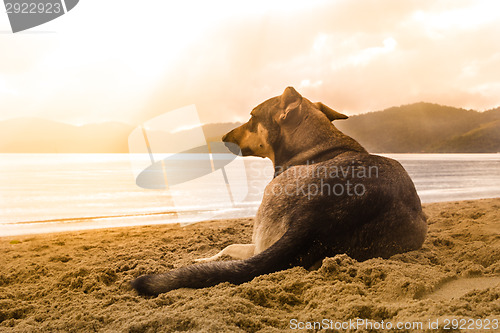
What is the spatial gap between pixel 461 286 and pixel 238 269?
5.61 ft

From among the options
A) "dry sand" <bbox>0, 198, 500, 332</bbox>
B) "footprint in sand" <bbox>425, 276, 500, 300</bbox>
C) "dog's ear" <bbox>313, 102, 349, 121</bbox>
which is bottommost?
"footprint in sand" <bbox>425, 276, 500, 300</bbox>

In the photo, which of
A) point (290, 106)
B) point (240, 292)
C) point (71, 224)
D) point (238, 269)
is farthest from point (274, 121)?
point (71, 224)

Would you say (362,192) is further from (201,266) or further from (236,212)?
(236,212)

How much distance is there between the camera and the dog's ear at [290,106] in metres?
4.62

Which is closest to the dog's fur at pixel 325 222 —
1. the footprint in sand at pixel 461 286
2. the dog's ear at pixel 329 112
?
the footprint in sand at pixel 461 286

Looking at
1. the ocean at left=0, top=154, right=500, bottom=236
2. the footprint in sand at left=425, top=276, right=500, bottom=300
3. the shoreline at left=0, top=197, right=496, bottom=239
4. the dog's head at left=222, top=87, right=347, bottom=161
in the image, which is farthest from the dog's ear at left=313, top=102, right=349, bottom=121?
the ocean at left=0, top=154, right=500, bottom=236

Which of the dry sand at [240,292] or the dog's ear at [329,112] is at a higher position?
the dog's ear at [329,112]

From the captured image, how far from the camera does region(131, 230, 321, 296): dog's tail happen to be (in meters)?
2.81

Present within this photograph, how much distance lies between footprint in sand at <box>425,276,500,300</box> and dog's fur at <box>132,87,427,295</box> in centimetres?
64

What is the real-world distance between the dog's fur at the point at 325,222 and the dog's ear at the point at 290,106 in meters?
0.69

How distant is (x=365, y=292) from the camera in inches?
97.0

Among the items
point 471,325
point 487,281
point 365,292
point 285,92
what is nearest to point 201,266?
point 365,292

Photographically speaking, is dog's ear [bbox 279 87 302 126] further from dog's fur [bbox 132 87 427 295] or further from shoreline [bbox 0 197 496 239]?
shoreline [bbox 0 197 496 239]

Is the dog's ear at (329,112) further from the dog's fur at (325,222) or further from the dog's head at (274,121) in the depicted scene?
the dog's fur at (325,222)
